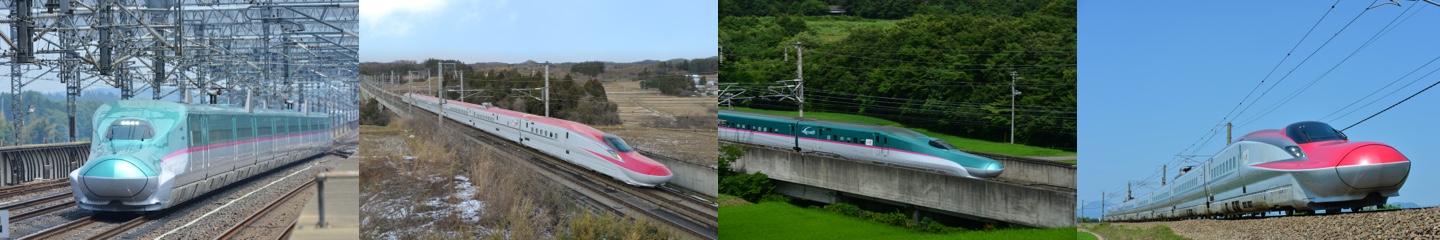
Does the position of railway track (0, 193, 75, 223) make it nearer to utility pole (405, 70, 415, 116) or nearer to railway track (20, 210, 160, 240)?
railway track (20, 210, 160, 240)

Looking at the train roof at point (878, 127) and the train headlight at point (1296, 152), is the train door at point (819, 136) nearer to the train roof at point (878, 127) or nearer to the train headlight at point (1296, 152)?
the train roof at point (878, 127)

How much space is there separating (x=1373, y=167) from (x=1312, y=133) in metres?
0.47

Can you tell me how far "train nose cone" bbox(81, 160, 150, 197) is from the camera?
5.55 m

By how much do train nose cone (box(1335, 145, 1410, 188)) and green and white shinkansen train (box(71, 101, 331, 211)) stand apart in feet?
24.5

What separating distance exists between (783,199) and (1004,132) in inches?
81.2

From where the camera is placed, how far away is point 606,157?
265 inches

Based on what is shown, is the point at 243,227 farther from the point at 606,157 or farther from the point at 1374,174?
the point at 1374,174

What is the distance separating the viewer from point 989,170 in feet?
29.4

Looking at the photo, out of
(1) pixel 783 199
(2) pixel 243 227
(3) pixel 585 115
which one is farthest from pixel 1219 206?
(2) pixel 243 227

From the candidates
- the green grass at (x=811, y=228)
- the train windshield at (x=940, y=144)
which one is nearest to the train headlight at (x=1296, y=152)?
the green grass at (x=811, y=228)

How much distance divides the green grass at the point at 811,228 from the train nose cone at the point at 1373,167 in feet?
6.96

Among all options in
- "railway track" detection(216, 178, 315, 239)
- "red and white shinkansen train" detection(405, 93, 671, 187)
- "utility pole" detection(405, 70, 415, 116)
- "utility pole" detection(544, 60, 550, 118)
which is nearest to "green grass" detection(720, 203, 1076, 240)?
"red and white shinkansen train" detection(405, 93, 671, 187)

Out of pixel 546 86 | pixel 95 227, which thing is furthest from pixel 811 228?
pixel 95 227

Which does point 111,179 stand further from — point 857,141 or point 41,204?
point 857,141
